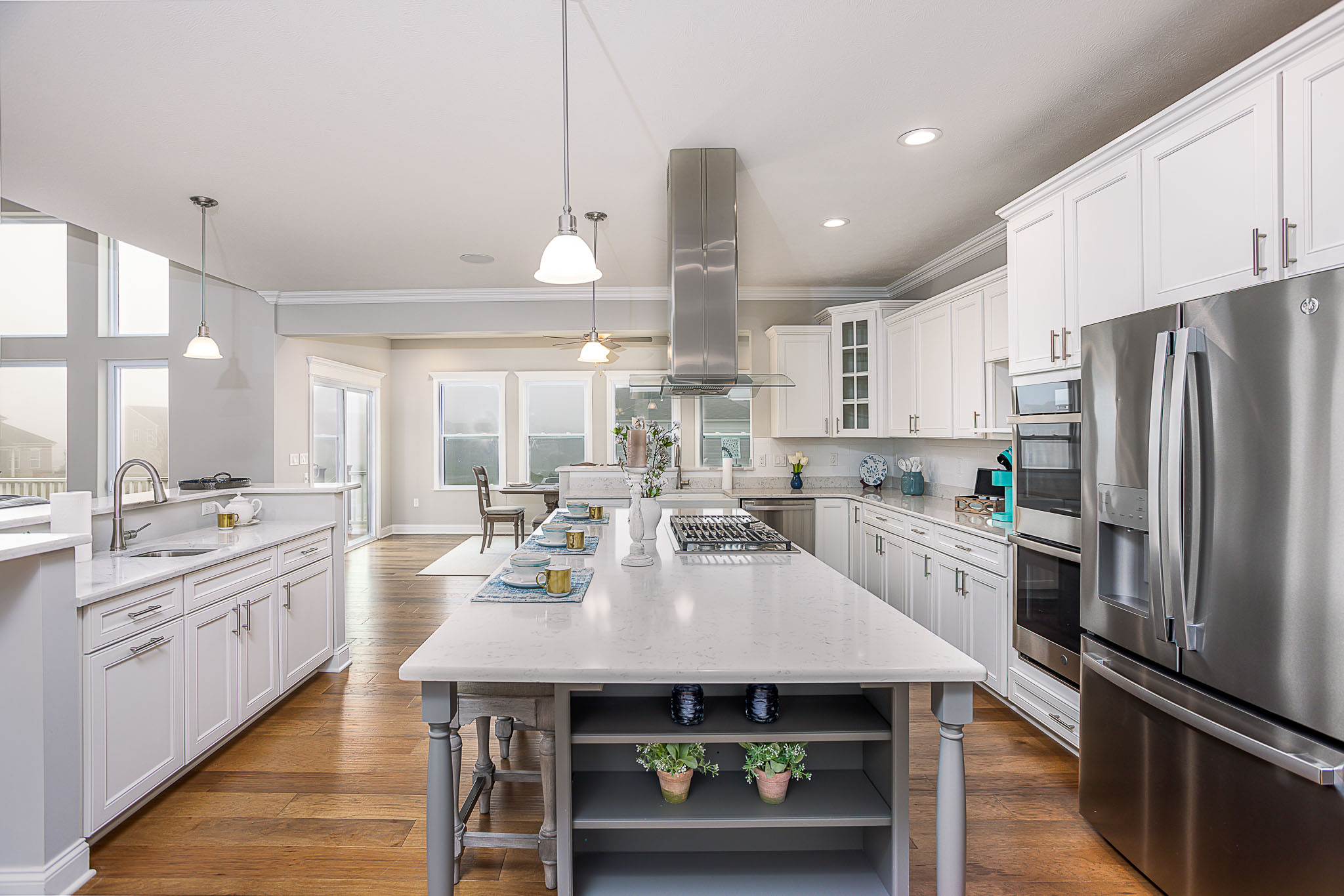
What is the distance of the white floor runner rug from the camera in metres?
5.98

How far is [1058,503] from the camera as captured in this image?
245 cm

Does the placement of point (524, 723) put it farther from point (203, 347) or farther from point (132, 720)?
point (203, 347)

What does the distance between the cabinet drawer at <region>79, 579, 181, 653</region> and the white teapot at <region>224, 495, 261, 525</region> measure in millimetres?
1075

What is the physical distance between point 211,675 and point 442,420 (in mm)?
6190

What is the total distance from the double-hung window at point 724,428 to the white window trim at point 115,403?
17.7 feet

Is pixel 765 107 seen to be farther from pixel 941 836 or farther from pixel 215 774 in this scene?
pixel 215 774

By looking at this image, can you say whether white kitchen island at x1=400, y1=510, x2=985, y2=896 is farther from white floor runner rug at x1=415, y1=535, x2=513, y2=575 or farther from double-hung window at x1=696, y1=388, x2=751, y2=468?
double-hung window at x1=696, y1=388, x2=751, y2=468

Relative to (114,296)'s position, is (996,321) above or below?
below

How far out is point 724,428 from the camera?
725 cm

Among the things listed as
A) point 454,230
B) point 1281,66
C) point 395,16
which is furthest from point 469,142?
point 1281,66

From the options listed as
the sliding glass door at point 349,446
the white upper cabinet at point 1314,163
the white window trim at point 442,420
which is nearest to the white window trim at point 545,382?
the white window trim at point 442,420

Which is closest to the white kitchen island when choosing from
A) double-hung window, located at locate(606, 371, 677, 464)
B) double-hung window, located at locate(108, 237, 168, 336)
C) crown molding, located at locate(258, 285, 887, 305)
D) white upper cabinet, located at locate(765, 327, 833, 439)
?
white upper cabinet, located at locate(765, 327, 833, 439)

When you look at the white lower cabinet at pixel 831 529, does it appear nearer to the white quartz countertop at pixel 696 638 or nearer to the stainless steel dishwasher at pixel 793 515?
the stainless steel dishwasher at pixel 793 515

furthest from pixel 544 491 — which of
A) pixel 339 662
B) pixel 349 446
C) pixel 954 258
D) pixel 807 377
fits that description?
pixel 954 258
